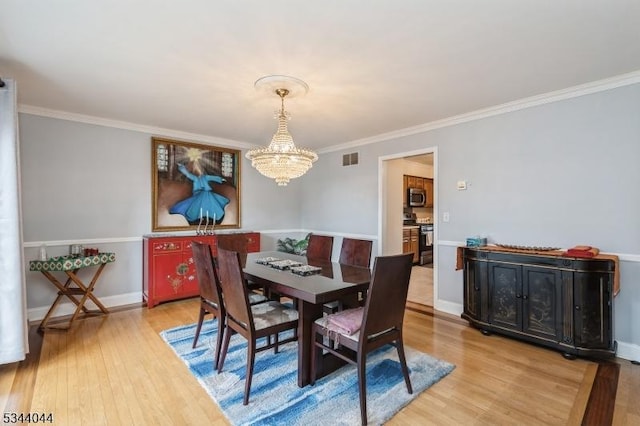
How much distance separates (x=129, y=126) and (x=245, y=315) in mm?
3372

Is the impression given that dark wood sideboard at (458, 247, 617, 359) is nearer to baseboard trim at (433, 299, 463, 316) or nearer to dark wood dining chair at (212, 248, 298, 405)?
baseboard trim at (433, 299, 463, 316)

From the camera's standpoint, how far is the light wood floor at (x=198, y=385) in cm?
191

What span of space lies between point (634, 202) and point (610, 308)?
3.04ft

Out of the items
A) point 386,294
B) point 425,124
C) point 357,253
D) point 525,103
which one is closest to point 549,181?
point 525,103

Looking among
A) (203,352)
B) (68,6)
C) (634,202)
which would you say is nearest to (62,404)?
(203,352)

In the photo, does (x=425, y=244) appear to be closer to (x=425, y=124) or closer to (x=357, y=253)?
(x=425, y=124)

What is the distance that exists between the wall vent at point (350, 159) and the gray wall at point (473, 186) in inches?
3.2

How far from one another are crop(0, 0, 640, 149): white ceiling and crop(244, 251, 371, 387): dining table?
1678mm

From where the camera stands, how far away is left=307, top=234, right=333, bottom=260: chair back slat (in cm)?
355

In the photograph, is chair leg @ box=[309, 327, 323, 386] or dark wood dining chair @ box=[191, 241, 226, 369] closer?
chair leg @ box=[309, 327, 323, 386]

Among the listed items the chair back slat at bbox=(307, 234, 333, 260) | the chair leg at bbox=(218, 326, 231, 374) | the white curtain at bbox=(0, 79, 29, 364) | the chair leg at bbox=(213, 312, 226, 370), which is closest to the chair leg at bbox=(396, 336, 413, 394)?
the chair leg at bbox=(218, 326, 231, 374)

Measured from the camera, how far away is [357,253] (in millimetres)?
3285

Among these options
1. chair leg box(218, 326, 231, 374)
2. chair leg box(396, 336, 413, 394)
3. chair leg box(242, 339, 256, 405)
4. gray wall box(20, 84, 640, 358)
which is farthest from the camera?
gray wall box(20, 84, 640, 358)

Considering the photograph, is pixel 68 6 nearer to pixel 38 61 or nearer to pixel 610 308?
pixel 38 61
